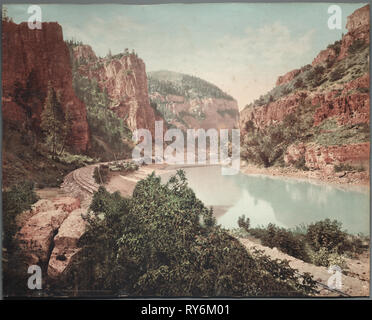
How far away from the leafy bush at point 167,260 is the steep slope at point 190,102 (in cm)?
140

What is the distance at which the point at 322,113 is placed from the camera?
3721mm

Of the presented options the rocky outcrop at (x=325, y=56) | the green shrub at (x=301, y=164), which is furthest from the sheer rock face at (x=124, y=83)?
the rocky outcrop at (x=325, y=56)

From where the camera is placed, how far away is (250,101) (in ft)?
12.6

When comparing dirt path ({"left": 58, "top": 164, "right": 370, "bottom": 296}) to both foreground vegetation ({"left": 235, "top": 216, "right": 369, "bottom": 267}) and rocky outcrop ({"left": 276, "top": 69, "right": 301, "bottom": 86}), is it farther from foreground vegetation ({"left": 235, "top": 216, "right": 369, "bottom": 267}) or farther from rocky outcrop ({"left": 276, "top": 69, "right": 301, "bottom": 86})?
rocky outcrop ({"left": 276, "top": 69, "right": 301, "bottom": 86})

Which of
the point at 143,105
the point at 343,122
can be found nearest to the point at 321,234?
the point at 343,122

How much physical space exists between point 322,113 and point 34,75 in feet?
14.9

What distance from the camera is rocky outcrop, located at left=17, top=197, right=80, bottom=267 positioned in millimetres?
3590

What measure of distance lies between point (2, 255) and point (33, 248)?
54cm

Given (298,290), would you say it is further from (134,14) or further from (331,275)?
(134,14)

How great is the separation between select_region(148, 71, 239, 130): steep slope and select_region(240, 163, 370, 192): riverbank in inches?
31.5

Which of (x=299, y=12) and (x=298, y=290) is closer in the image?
(x=298, y=290)

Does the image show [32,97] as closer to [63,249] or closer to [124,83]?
[124,83]

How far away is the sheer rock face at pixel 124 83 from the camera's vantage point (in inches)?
148

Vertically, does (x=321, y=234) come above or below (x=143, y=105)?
below
